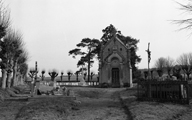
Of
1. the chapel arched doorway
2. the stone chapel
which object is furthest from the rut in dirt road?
the chapel arched doorway

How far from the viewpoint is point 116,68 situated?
112 feet

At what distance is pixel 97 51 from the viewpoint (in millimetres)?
45156

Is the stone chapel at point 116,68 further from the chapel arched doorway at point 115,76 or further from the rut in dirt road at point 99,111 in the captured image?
the rut in dirt road at point 99,111

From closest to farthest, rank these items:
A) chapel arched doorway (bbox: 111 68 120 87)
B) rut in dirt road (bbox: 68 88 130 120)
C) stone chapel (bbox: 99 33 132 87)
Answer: rut in dirt road (bbox: 68 88 130 120), stone chapel (bbox: 99 33 132 87), chapel arched doorway (bbox: 111 68 120 87)

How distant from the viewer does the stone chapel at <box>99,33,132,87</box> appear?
109 feet

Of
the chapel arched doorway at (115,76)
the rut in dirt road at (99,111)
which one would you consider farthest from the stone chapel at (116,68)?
the rut in dirt road at (99,111)

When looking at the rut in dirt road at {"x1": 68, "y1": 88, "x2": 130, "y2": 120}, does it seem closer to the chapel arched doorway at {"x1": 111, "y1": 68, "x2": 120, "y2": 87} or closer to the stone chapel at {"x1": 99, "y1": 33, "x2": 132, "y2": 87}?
the stone chapel at {"x1": 99, "y1": 33, "x2": 132, "y2": 87}

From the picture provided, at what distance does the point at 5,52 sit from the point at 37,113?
611 inches

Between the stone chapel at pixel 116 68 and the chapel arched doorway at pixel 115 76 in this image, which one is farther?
the chapel arched doorway at pixel 115 76

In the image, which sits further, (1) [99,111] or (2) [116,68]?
(2) [116,68]

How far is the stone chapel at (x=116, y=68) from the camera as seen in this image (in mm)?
33344

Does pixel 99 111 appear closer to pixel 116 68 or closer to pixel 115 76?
pixel 115 76

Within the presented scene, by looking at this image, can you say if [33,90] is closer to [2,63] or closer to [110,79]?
[2,63]

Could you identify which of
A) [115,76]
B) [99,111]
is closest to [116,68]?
[115,76]
